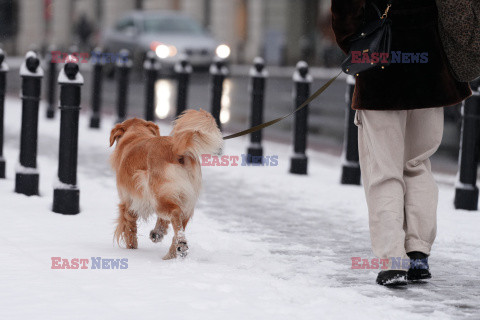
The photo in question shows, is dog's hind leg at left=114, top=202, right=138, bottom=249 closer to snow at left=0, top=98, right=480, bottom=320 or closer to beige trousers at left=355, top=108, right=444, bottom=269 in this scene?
snow at left=0, top=98, right=480, bottom=320

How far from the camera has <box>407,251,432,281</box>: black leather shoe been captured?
4.88 m

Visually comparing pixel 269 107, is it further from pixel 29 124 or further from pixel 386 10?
pixel 386 10

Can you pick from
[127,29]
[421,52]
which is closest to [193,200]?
[421,52]

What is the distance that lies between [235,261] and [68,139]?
1.85 m

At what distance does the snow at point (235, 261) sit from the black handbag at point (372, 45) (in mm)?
1171

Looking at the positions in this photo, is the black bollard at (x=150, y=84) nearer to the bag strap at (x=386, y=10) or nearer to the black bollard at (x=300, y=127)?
the black bollard at (x=300, y=127)

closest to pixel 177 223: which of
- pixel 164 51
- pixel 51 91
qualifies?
pixel 51 91

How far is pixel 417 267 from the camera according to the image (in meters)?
4.88

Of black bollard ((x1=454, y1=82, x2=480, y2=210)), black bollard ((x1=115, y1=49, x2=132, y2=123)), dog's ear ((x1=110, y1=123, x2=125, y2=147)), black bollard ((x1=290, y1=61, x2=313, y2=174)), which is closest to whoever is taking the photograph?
dog's ear ((x1=110, y1=123, x2=125, y2=147))

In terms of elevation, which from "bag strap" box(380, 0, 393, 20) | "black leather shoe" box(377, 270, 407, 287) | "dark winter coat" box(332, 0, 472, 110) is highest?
"bag strap" box(380, 0, 393, 20)

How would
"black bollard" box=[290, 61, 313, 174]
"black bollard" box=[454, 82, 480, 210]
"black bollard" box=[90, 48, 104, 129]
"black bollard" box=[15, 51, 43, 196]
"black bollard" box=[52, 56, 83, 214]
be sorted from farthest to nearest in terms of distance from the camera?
1. "black bollard" box=[90, 48, 104, 129]
2. "black bollard" box=[290, 61, 313, 174]
3. "black bollard" box=[454, 82, 480, 210]
4. "black bollard" box=[15, 51, 43, 196]
5. "black bollard" box=[52, 56, 83, 214]

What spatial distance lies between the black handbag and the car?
1782 centimetres

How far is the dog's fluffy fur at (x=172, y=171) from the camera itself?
4.98 meters

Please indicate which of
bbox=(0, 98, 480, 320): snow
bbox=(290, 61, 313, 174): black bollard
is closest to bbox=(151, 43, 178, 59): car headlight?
bbox=(290, 61, 313, 174): black bollard
